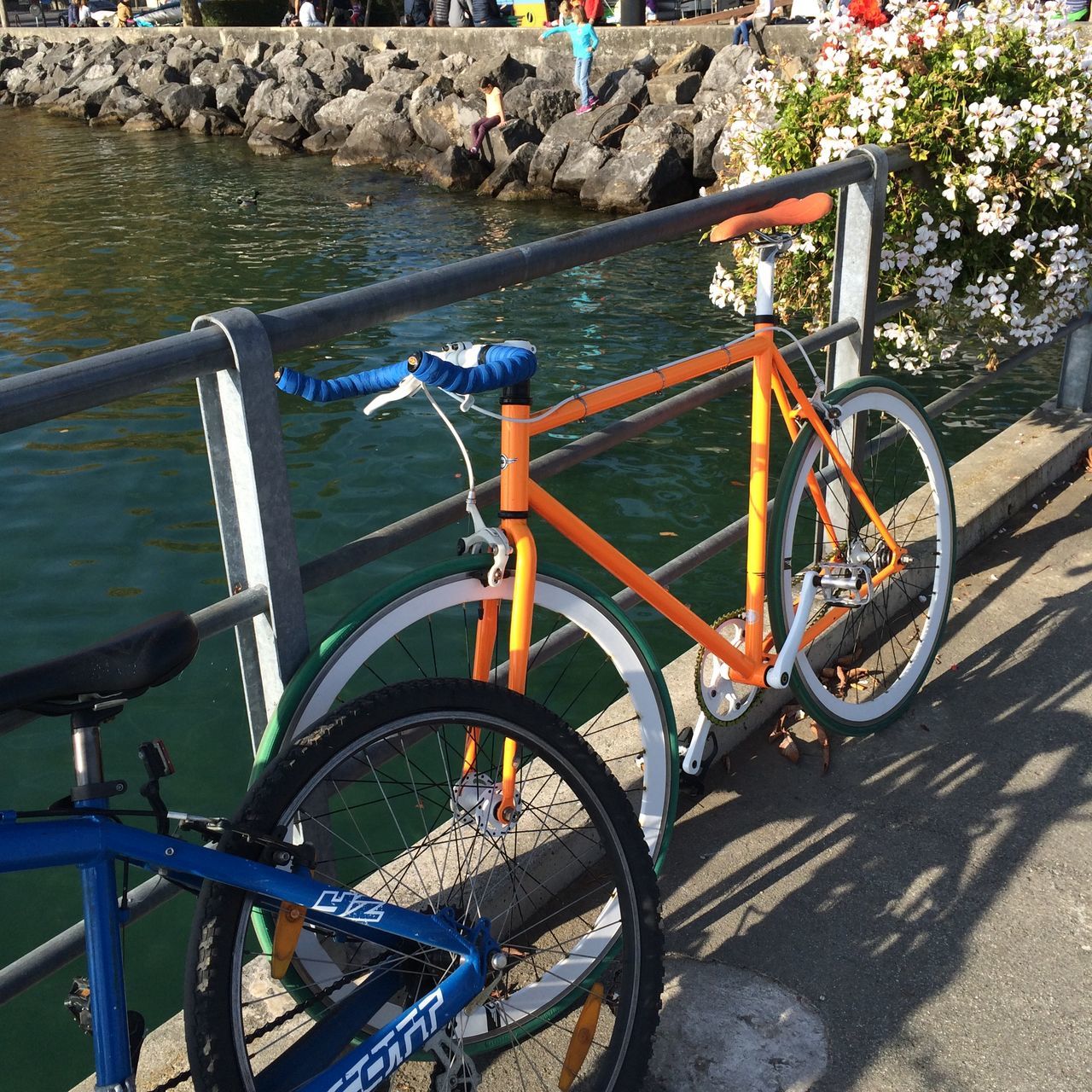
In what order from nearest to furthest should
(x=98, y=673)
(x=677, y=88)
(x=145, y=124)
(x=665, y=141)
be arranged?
(x=98, y=673) < (x=665, y=141) < (x=677, y=88) < (x=145, y=124)

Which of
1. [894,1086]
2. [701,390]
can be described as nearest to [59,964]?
[894,1086]

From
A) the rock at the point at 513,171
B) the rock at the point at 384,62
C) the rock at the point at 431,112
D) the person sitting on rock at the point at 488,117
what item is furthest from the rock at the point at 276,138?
the rock at the point at 513,171

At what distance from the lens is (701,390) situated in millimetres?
3521

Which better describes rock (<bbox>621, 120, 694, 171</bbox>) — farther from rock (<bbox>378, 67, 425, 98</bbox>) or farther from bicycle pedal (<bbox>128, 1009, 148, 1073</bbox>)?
bicycle pedal (<bbox>128, 1009, 148, 1073</bbox>)

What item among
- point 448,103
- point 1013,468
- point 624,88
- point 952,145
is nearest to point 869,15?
point 952,145

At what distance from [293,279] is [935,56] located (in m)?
13.4

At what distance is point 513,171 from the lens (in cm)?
2288

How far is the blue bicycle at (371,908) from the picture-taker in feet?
5.95

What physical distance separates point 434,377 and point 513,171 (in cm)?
2162

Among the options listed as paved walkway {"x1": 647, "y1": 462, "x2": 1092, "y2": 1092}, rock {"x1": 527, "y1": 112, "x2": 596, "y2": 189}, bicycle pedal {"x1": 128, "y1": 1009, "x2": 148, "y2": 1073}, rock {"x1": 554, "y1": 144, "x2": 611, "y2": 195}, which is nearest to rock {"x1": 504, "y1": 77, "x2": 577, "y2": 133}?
rock {"x1": 527, "y1": 112, "x2": 596, "y2": 189}

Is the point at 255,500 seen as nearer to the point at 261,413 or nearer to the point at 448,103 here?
the point at 261,413

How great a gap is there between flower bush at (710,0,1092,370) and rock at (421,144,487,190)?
64.9ft

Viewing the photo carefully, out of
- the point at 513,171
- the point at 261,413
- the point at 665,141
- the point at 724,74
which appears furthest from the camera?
the point at 513,171

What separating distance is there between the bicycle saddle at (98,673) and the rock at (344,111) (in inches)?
1113
